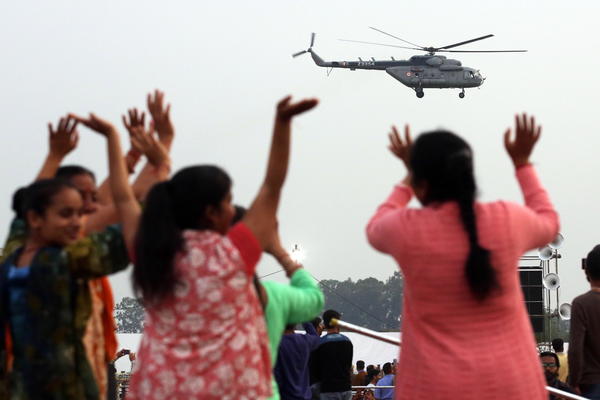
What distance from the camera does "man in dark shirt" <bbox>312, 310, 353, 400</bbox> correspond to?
1243 cm

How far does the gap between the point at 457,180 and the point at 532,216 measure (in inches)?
11.6

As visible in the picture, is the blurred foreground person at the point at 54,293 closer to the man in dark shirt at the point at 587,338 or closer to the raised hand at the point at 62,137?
the raised hand at the point at 62,137

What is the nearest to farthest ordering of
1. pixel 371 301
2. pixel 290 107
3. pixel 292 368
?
1. pixel 290 107
2. pixel 292 368
3. pixel 371 301

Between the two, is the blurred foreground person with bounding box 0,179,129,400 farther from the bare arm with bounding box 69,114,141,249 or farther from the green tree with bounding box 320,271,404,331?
the green tree with bounding box 320,271,404,331

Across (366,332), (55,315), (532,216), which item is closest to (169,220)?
(55,315)

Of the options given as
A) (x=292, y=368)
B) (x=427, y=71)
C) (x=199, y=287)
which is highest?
(x=427, y=71)

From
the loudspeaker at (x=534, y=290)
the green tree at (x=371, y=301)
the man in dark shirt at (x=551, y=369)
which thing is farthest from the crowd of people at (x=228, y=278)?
the green tree at (x=371, y=301)

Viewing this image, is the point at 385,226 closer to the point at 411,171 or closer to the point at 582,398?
the point at 411,171

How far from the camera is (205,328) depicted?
12.2 ft

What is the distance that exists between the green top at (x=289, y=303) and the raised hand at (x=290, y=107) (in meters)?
0.61

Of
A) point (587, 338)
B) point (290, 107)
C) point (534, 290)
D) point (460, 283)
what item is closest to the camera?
point (290, 107)

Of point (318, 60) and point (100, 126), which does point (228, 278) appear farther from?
point (318, 60)

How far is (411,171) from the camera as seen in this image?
418cm

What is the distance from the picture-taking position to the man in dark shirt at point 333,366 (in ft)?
40.8
